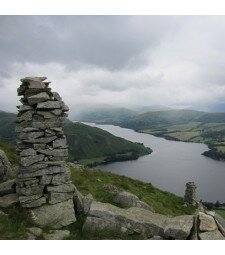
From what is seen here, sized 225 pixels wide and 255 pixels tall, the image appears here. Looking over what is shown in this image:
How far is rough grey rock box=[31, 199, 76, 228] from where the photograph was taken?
19777mm

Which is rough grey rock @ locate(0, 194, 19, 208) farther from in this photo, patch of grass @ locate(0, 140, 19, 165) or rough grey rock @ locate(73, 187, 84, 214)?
patch of grass @ locate(0, 140, 19, 165)

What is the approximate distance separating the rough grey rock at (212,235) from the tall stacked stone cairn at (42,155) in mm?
8286

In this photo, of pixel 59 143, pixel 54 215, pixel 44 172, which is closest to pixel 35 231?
pixel 54 215

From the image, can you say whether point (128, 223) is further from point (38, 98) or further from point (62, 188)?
point (38, 98)

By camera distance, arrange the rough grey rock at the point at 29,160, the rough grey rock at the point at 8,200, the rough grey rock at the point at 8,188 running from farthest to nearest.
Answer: the rough grey rock at the point at 8,188
the rough grey rock at the point at 8,200
the rough grey rock at the point at 29,160

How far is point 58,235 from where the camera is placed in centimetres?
1841

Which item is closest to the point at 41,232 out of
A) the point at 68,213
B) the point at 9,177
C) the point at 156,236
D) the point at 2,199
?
the point at 68,213

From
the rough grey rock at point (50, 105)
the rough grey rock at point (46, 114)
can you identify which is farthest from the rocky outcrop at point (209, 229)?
the rough grey rock at point (50, 105)

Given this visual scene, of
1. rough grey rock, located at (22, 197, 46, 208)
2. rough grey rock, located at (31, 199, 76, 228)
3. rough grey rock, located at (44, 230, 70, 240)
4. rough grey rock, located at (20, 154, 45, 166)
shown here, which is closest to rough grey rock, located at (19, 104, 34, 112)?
rough grey rock, located at (20, 154, 45, 166)

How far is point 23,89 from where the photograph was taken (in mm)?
21281

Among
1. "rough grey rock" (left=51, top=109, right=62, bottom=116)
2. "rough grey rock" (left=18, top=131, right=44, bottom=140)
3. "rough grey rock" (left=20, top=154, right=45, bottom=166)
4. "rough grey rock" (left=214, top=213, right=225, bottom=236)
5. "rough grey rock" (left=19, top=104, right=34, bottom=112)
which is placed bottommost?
"rough grey rock" (left=214, top=213, right=225, bottom=236)

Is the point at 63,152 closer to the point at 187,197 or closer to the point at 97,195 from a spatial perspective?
the point at 97,195

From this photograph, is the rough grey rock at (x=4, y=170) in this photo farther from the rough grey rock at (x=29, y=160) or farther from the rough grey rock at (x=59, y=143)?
the rough grey rock at (x=59, y=143)

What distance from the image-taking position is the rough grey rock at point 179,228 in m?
17.6
